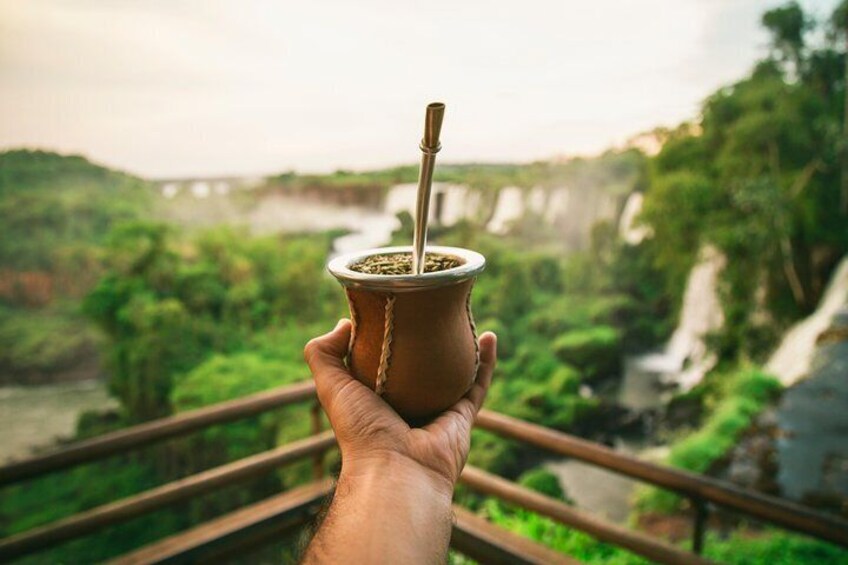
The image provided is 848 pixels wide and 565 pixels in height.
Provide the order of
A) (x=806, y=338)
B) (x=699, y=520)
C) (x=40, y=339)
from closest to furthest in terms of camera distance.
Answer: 1. (x=699, y=520)
2. (x=806, y=338)
3. (x=40, y=339)

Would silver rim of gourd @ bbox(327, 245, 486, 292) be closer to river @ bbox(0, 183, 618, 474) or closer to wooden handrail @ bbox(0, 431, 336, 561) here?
wooden handrail @ bbox(0, 431, 336, 561)

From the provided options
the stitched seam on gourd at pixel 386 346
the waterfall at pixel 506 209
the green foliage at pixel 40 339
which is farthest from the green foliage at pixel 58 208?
the stitched seam on gourd at pixel 386 346

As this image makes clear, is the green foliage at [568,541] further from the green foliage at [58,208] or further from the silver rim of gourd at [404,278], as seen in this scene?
the green foliage at [58,208]

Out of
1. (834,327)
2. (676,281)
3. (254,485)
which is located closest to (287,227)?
(254,485)

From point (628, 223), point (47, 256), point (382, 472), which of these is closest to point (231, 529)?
point (382, 472)

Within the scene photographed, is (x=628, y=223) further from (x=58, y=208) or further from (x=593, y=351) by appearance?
(x=58, y=208)

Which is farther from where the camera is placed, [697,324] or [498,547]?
[697,324]

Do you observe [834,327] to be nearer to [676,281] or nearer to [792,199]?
[792,199]
